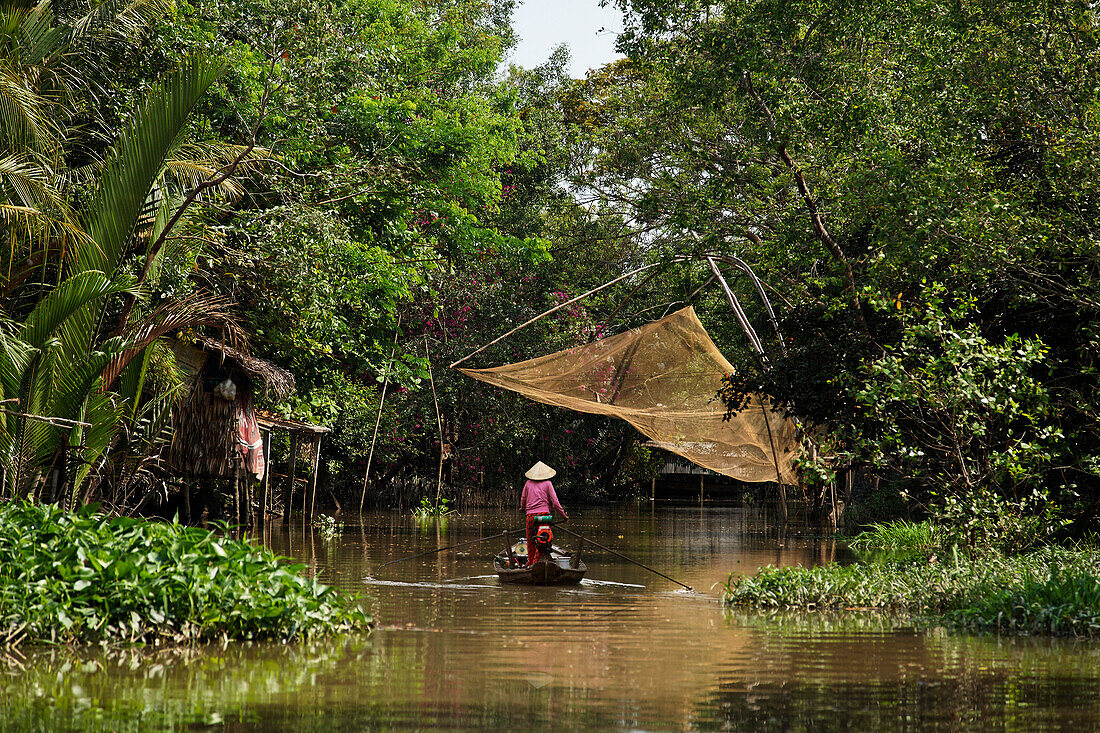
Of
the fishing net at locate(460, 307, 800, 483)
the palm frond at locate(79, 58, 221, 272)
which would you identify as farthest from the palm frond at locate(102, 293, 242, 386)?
the fishing net at locate(460, 307, 800, 483)

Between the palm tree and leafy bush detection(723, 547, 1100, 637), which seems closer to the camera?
leafy bush detection(723, 547, 1100, 637)

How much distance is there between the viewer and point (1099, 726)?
4.14 m

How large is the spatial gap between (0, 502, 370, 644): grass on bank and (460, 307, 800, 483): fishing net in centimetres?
717

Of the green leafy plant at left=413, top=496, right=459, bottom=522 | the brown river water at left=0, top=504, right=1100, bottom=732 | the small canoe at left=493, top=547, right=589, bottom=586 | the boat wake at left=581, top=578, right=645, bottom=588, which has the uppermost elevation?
the green leafy plant at left=413, top=496, right=459, bottom=522

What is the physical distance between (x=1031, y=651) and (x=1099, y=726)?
1960 millimetres

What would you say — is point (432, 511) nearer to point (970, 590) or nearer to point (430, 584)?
point (430, 584)

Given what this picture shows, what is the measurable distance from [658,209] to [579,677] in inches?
380

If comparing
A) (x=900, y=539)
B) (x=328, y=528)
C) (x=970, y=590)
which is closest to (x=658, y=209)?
(x=900, y=539)

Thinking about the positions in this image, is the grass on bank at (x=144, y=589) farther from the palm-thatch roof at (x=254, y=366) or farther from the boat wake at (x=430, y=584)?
the palm-thatch roof at (x=254, y=366)

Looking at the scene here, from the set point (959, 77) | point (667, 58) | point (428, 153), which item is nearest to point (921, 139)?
point (959, 77)

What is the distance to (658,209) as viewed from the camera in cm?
1409

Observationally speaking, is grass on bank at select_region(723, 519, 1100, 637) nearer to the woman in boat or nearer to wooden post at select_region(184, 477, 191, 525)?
the woman in boat

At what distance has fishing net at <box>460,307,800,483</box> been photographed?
44.5 feet

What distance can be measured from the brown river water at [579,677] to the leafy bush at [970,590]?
13.0 inches
